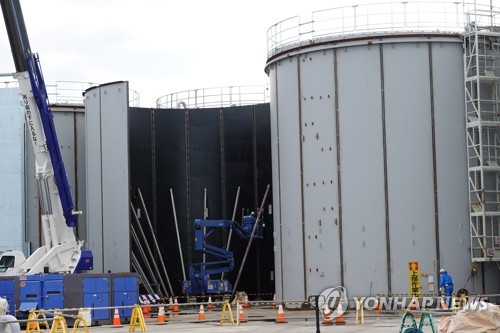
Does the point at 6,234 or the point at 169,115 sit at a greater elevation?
the point at 169,115

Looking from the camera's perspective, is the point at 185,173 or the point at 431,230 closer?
the point at 431,230

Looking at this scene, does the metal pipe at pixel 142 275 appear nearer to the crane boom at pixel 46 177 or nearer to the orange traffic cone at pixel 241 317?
the crane boom at pixel 46 177

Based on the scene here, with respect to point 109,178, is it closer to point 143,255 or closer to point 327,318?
point 143,255

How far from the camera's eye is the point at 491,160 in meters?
38.3

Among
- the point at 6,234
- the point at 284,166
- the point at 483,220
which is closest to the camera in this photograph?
the point at 483,220

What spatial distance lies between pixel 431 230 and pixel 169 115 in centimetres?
1630

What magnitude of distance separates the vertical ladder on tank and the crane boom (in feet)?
51.1

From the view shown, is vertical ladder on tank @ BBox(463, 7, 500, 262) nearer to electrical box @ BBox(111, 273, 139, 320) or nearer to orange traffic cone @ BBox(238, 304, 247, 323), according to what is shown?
orange traffic cone @ BBox(238, 304, 247, 323)

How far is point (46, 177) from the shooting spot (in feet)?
128

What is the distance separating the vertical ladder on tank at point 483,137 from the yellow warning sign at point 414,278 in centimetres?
230

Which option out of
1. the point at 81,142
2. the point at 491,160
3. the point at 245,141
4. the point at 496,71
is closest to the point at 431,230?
the point at 491,160

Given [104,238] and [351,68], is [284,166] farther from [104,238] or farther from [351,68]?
[104,238]

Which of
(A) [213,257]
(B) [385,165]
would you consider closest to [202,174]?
(A) [213,257]

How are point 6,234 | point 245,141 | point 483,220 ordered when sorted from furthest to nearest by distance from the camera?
point 245,141 < point 6,234 < point 483,220
